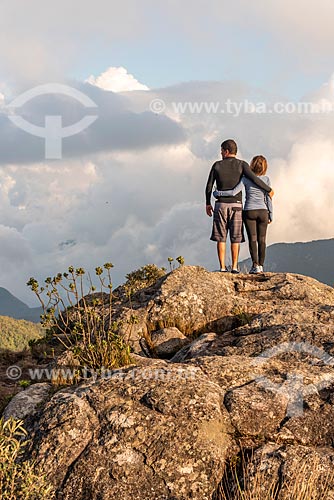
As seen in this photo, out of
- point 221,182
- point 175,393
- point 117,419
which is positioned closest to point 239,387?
point 175,393

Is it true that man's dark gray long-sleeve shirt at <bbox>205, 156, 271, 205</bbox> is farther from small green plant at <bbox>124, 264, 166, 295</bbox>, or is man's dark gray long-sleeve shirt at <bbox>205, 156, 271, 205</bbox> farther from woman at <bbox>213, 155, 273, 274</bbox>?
small green plant at <bbox>124, 264, 166, 295</bbox>

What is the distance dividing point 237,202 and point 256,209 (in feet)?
1.79

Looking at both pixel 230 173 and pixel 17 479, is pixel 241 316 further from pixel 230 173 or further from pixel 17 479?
pixel 17 479

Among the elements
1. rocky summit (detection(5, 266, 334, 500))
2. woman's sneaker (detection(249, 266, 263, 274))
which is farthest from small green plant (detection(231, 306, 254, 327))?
woman's sneaker (detection(249, 266, 263, 274))

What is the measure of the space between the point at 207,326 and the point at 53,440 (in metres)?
5.35

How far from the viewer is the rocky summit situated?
559cm

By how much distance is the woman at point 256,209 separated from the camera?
47.2 ft

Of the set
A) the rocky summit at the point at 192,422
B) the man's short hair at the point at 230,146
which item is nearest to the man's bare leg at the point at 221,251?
the man's short hair at the point at 230,146

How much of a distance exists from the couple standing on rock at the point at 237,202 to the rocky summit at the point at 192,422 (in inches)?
253

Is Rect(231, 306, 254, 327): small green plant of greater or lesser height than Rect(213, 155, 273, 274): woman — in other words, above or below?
below

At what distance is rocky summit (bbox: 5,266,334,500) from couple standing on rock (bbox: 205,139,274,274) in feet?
21.1

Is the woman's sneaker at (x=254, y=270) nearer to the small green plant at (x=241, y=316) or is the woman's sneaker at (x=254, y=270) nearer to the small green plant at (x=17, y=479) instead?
the small green plant at (x=241, y=316)

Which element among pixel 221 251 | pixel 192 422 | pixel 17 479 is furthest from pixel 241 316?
pixel 17 479

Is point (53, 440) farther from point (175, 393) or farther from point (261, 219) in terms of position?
point (261, 219)
